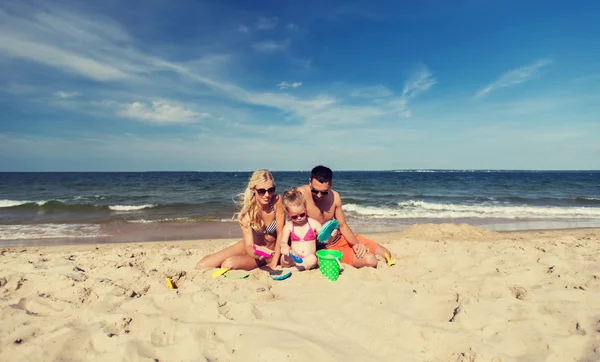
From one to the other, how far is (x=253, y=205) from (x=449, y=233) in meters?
6.00

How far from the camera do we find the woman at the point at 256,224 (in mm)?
4508

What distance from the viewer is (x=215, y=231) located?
9.28 m

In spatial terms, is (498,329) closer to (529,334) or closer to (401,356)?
(529,334)

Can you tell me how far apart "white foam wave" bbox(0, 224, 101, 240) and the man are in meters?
7.01

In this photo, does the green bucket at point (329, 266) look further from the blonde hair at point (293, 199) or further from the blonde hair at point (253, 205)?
the blonde hair at point (253, 205)

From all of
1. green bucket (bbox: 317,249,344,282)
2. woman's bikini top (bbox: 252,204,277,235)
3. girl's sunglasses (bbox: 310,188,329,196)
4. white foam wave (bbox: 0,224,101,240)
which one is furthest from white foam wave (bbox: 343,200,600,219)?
white foam wave (bbox: 0,224,101,240)

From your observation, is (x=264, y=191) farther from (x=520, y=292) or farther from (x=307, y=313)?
(x=520, y=292)

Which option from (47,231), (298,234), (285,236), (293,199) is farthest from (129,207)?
(293,199)

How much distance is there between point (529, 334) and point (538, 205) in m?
16.4

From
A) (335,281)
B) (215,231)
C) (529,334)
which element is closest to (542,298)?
(529,334)

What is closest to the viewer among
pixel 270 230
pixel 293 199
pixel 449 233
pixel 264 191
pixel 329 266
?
pixel 329 266

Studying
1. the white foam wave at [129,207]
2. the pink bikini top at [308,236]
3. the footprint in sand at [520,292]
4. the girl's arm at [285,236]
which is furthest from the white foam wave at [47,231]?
the footprint in sand at [520,292]

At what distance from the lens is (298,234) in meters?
4.50

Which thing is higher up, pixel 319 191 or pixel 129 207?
pixel 319 191
